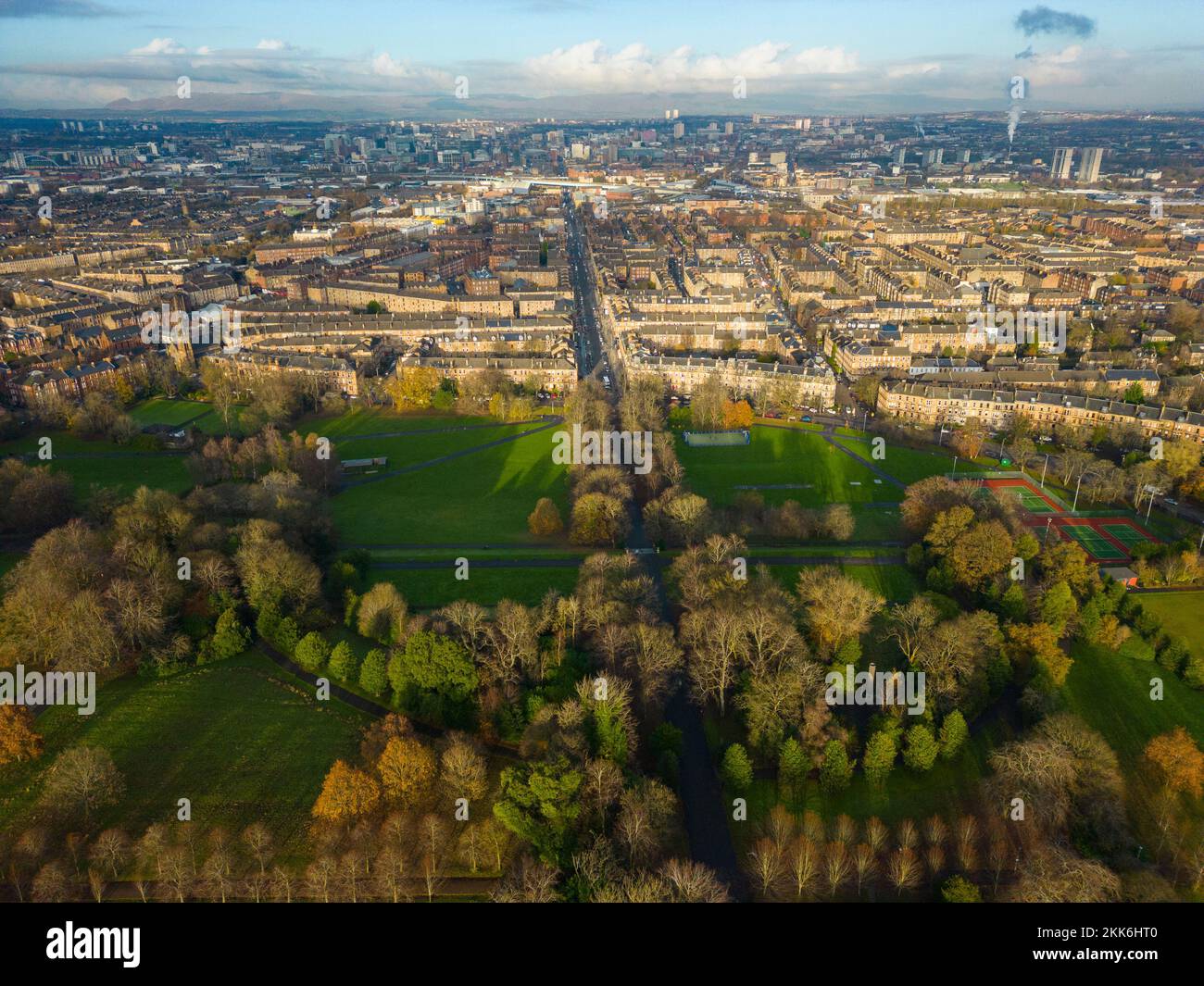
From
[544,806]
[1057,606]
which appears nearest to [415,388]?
[544,806]

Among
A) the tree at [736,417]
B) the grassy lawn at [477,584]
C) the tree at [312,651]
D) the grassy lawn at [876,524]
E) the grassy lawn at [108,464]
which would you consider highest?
the tree at [736,417]

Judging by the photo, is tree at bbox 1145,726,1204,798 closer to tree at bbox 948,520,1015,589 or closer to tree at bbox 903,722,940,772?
tree at bbox 903,722,940,772

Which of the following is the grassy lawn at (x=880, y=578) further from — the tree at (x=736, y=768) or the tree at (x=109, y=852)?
the tree at (x=109, y=852)

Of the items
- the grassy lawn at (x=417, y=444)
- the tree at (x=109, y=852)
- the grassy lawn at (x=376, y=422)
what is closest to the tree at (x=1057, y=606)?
the tree at (x=109, y=852)

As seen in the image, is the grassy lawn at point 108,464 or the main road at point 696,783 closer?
the main road at point 696,783

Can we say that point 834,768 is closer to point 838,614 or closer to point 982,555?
point 838,614

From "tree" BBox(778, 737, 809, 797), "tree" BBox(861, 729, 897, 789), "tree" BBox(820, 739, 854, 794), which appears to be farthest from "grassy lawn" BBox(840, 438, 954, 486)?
"tree" BBox(778, 737, 809, 797)

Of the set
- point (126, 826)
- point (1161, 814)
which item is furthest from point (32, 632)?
point (1161, 814)

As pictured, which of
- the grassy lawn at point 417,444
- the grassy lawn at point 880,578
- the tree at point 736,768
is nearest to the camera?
the tree at point 736,768
